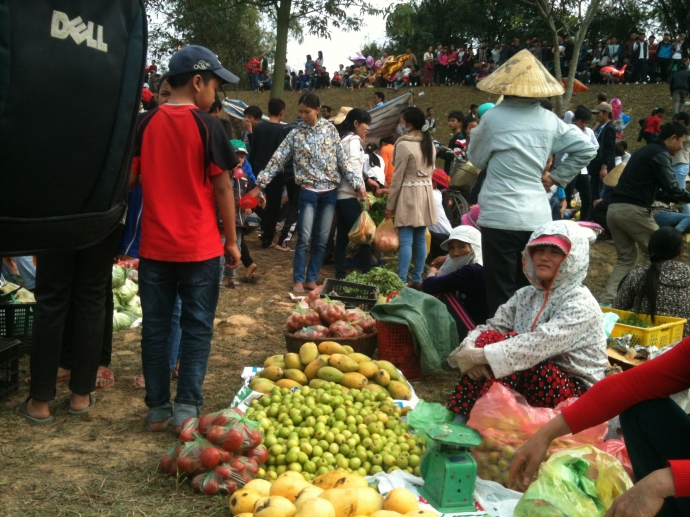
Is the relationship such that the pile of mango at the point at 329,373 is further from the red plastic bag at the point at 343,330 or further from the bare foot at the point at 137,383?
the bare foot at the point at 137,383

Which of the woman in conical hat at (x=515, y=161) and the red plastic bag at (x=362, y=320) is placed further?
the red plastic bag at (x=362, y=320)

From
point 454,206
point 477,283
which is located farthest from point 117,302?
point 454,206

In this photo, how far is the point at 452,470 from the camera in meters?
2.96

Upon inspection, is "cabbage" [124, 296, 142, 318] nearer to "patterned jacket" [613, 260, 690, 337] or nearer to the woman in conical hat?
the woman in conical hat

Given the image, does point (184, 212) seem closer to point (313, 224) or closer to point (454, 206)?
point (313, 224)

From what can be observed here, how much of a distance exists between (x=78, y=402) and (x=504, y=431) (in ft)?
7.55

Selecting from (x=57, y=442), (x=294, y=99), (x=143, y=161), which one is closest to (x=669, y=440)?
(x=143, y=161)

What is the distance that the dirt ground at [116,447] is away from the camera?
2.95 meters

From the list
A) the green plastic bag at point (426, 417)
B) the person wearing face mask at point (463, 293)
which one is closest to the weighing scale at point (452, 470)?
the green plastic bag at point (426, 417)

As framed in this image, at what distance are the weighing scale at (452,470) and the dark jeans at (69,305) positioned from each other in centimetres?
189

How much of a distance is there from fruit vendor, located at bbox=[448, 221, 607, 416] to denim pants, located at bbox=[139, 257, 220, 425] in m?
1.36

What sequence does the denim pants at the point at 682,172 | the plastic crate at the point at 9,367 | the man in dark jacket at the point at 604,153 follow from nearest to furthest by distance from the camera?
the plastic crate at the point at 9,367, the denim pants at the point at 682,172, the man in dark jacket at the point at 604,153

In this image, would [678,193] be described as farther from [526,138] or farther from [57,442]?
[57,442]

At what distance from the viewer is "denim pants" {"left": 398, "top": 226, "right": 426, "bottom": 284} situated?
7.19 metres
